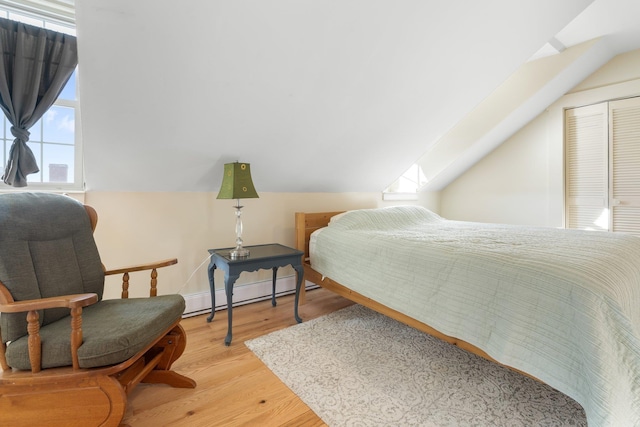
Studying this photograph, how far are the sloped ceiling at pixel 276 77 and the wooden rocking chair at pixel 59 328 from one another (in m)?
0.72

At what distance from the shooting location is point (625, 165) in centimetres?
326

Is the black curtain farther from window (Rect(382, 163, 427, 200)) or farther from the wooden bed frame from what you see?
window (Rect(382, 163, 427, 200))

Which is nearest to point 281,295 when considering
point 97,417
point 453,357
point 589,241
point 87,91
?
point 453,357

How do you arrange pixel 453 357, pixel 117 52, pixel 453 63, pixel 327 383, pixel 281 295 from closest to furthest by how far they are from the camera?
pixel 117 52 → pixel 327 383 → pixel 453 357 → pixel 453 63 → pixel 281 295

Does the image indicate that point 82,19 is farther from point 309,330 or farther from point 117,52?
point 309,330

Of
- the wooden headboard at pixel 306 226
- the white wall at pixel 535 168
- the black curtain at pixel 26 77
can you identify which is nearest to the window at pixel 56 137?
the black curtain at pixel 26 77

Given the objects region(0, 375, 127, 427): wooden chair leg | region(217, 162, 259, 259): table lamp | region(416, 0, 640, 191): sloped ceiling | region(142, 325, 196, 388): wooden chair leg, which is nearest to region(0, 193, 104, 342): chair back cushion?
region(0, 375, 127, 427): wooden chair leg

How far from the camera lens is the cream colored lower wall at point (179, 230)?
92.3 inches

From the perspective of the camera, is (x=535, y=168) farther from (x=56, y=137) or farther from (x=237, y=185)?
(x=56, y=137)

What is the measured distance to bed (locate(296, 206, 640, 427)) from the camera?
1135mm

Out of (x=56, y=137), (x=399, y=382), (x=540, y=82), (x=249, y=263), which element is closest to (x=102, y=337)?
(x=249, y=263)

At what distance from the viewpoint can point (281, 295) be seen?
3141 mm

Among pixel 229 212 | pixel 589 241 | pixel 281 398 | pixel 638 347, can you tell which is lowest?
pixel 281 398

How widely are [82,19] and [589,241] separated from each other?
3062 mm
